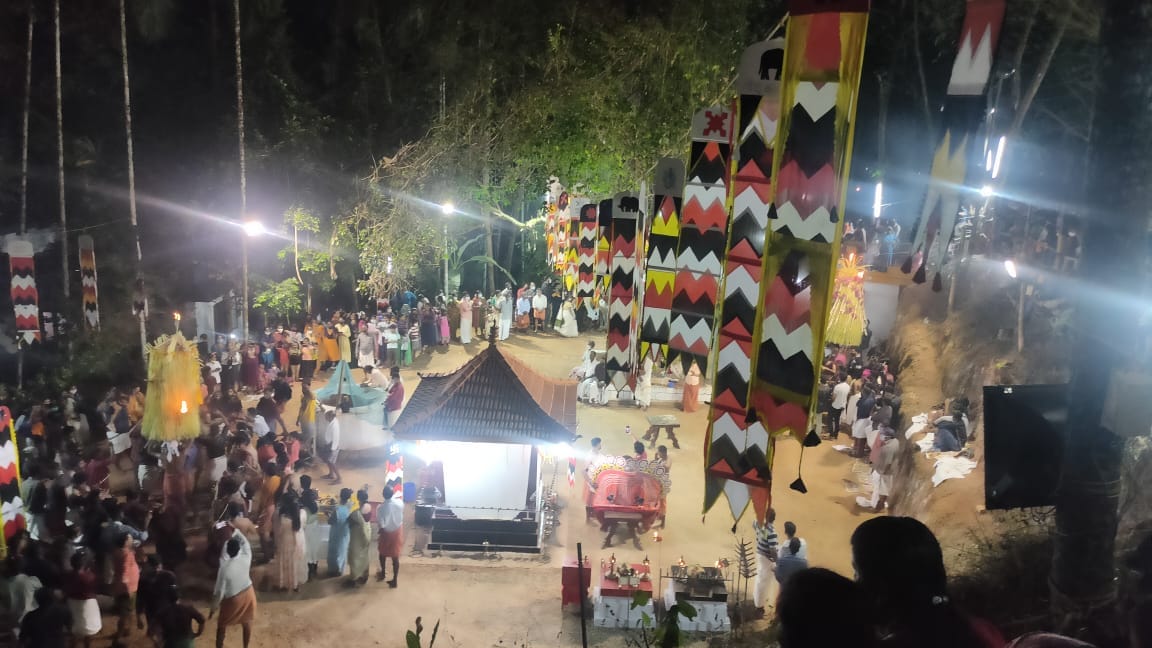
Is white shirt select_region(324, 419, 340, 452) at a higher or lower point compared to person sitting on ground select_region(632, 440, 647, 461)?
lower

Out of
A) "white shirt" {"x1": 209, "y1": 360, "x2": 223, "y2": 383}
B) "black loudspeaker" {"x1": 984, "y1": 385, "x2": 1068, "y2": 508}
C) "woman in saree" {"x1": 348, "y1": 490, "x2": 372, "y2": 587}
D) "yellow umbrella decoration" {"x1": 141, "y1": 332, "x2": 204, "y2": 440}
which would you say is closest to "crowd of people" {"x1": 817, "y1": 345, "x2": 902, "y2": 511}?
"black loudspeaker" {"x1": 984, "y1": 385, "x2": 1068, "y2": 508}

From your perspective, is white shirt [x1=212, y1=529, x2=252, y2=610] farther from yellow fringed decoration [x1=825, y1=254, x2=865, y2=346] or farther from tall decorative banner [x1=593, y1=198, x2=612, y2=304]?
yellow fringed decoration [x1=825, y1=254, x2=865, y2=346]

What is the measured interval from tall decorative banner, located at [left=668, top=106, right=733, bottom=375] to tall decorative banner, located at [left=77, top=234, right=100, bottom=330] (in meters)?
14.0

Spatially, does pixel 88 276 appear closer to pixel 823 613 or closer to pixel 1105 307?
pixel 823 613

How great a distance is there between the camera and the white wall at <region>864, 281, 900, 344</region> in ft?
69.2

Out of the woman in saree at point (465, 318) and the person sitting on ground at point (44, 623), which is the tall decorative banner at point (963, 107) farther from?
the woman in saree at point (465, 318)

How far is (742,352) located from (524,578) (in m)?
6.52

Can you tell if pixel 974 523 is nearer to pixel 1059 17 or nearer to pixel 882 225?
pixel 1059 17

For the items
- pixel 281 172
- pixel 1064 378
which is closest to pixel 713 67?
pixel 1064 378

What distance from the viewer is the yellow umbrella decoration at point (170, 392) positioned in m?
11.4

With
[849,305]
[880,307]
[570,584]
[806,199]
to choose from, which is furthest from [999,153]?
[806,199]

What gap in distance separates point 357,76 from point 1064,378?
22.7 meters

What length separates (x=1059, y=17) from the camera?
12641 millimetres

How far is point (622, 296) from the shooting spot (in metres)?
10.0
